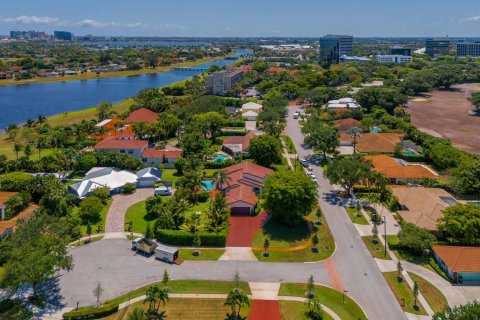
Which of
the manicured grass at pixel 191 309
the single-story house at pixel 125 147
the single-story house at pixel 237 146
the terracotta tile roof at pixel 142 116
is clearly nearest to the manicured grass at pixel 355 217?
the manicured grass at pixel 191 309

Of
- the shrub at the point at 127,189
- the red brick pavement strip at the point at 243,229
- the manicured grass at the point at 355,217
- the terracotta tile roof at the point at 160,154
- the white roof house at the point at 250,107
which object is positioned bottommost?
the red brick pavement strip at the point at 243,229

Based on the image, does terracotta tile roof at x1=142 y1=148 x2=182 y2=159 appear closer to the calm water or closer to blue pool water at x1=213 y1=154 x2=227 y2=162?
blue pool water at x1=213 y1=154 x2=227 y2=162

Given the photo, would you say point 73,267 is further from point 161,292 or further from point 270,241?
point 270,241

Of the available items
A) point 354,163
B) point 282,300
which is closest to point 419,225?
point 354,163

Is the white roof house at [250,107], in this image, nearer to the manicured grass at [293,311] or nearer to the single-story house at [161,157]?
the single-story house at [161,157]

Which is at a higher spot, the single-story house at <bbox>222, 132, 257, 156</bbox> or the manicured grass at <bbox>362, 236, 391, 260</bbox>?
the single-story house at <bbox>222, 132, 257, 156</bbox>

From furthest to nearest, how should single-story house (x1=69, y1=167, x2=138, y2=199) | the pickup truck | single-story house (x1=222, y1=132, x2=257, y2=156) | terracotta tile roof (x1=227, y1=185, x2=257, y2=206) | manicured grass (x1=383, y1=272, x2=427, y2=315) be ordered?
single-story house (x1=222, y1=132, x2=257, y2=156) → single-story house (x1=69, y1=167, x2=138, y2=199) → terracotta tile roof (x1=227, y1=185, x2=257, y2=206) → the pickup truck → manicured grass (x1=383, y1=272, x2=427, y2=315)

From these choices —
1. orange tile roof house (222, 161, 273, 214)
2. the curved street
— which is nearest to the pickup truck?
the curved street
